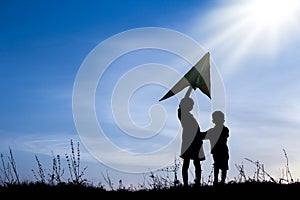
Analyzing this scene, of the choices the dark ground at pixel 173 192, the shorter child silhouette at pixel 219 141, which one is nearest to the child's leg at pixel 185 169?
the shorter child silhouette at pixel 219 141

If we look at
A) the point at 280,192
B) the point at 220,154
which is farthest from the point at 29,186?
the point at 280,192

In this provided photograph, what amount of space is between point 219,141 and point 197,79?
5.58 ft

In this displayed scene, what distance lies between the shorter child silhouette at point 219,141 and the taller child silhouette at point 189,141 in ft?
1.03

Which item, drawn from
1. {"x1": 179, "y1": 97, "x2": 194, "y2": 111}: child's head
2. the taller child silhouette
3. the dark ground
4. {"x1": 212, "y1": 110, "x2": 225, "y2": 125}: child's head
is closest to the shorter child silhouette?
{"x1": 212, "y1": 110, "x2": 225, "y2": 125}: child's head

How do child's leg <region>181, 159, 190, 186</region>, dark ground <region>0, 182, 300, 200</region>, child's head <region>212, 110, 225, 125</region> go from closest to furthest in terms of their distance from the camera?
dark ground <region>0, 182, 300, 200</region> < child's leg <region>181, 159, 190, 186</region> < child's head <region>212, 110, 225, 125</region>

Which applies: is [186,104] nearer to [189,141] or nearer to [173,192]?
[189,141]

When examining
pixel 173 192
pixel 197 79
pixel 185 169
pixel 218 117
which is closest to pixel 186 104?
pixel 218 117

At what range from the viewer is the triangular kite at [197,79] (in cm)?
1230

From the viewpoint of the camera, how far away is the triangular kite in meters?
12.3

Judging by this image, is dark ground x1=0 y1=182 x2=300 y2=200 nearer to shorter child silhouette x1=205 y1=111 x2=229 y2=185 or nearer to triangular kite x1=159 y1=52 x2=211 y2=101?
shorter child silhouette x1=205 y1=111 x2=229 y2=185

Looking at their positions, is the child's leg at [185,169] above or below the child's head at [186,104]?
below

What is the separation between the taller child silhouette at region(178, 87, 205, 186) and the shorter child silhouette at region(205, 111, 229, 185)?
0.32 m

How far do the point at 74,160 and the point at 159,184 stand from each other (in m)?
2.45

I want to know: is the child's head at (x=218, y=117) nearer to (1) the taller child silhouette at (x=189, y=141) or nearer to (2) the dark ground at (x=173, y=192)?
(1) the taller child silhouette at (x=189, y=141)
